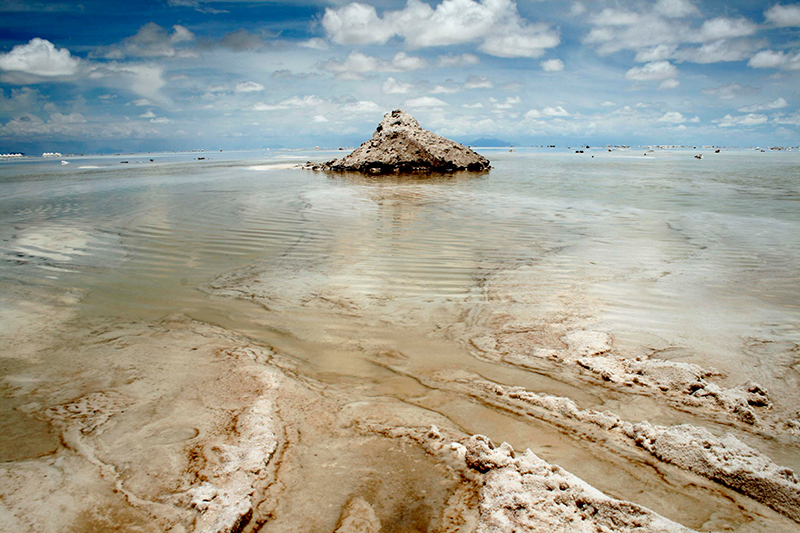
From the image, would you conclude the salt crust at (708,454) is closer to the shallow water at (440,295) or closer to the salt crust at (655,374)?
the shallow water at (440,295)

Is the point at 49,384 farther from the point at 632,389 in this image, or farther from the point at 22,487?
the point at 632,389

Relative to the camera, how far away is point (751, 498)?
2439mm

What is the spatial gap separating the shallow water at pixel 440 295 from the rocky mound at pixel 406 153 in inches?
700

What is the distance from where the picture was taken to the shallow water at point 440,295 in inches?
131

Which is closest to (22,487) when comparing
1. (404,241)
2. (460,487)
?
(460,487)

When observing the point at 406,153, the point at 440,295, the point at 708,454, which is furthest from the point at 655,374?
the point at 406,153

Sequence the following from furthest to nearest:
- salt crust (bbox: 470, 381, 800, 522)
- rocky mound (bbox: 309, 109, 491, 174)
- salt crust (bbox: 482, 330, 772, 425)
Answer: rocky mound (bbox: 309, 109, 491, 174)
salt crust (bbox: 482, 330, 772, 425)
salt crust (bbox: 470, 381, 800, 522)

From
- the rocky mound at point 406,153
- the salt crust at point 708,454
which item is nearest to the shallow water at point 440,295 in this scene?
the salt crust at point 708,454

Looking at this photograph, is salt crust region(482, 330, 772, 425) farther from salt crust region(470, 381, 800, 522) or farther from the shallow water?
salt crust region(470, 381, 800, 522)

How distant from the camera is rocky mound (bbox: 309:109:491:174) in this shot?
30.0 meters

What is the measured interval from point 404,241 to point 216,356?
212 inches

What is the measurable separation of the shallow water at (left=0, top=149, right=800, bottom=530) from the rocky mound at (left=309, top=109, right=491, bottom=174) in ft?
58.3

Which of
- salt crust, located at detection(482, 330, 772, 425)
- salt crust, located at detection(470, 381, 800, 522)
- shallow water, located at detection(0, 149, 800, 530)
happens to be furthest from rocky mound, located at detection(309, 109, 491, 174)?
salt crust, located at detection(470, 381, 800, 522)

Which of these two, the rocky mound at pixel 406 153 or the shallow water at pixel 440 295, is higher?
the rocky mound at pixel 406 153
